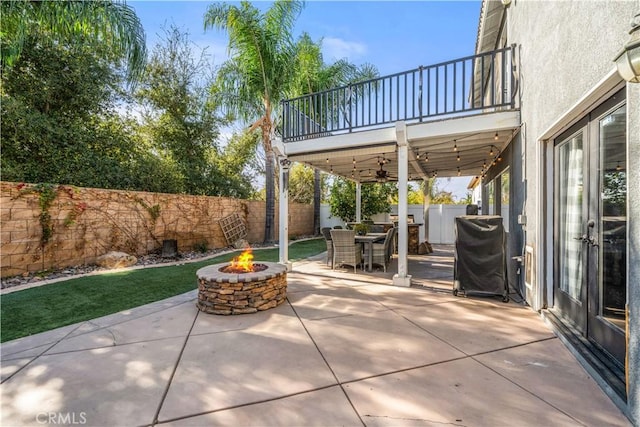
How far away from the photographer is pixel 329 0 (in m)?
7.78

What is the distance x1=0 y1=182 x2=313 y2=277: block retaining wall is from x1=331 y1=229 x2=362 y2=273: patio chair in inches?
223

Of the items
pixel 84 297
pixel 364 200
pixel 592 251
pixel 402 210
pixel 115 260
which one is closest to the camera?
pixel 592 251

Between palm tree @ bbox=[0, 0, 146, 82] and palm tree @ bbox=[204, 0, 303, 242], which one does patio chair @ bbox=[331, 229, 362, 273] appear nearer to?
palm tree @ bbox=[0, 0, 146, 82]

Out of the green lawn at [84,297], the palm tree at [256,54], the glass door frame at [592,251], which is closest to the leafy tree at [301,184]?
the palm tree at [256,54]

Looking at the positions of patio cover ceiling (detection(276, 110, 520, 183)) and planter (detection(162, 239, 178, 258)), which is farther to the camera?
planter (detection(162, 239, 178, 258))

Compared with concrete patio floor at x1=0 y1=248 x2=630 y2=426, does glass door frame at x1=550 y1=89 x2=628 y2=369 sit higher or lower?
higher

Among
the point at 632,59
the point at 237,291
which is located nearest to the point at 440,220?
the point at 237,291

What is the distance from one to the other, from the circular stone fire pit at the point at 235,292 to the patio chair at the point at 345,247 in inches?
102

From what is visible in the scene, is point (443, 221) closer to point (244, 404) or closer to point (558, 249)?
point (558, 249)

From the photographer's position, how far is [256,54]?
961 cm

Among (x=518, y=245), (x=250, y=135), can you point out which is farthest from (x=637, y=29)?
(x=250, y=135)

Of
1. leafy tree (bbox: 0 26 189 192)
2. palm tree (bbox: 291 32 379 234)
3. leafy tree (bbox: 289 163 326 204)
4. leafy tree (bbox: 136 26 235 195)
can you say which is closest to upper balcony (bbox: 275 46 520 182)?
palm tree (bbox: 291 32 379 234)

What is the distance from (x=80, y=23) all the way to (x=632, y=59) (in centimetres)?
797

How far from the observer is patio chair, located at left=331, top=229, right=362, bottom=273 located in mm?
6648
